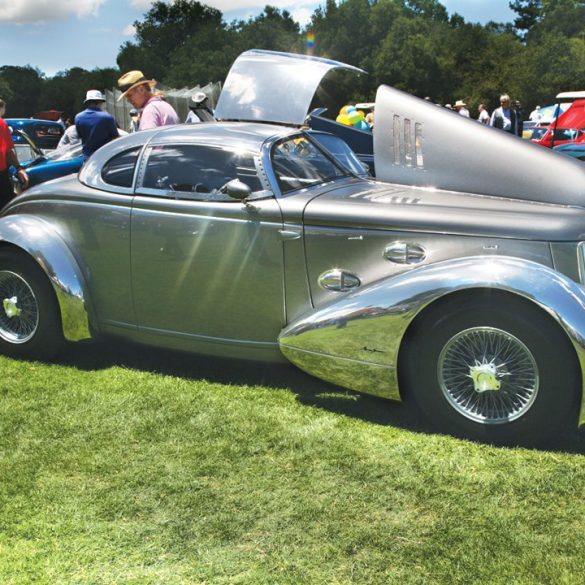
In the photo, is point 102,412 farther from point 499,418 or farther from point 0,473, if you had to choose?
point 499,418

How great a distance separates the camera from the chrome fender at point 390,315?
3361 mm

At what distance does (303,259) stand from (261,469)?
1.25 m

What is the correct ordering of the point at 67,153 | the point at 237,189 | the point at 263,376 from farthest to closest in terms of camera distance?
the point at 67,153
the point at 263,376
the point at 237,189

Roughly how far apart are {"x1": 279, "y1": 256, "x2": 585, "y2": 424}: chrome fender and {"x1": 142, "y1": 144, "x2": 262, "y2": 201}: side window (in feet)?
3.26

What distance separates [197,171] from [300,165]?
66 centimetres

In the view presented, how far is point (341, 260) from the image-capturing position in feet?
13.2

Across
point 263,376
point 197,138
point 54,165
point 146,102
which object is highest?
point 146,102

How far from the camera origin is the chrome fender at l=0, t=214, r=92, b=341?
474 cm

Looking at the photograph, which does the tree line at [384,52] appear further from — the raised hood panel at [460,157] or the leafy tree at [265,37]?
the raised hood panel at [460,157]

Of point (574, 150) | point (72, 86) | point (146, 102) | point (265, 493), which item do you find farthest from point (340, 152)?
point (72, 86)

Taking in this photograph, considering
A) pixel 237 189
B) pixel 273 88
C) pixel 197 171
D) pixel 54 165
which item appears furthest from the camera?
pixel 54 165

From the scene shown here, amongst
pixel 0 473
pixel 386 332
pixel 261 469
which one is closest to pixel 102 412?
pixel 0 473

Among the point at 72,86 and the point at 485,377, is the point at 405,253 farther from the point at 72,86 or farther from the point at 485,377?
the point at 72,86

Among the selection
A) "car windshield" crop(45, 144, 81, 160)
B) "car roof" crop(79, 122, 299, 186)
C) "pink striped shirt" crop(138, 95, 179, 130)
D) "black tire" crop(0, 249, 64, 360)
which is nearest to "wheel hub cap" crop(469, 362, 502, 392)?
"car roof" crop(79, 122, 299, 186)
